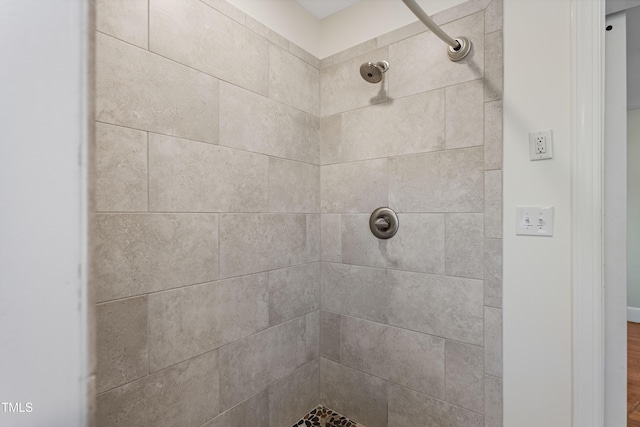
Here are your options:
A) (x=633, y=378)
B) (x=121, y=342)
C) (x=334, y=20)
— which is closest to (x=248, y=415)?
(x=121, y=342)

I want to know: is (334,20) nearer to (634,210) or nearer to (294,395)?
(294,395)

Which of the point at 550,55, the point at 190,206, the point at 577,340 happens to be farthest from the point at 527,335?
the point at 190,206

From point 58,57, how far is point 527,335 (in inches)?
55.0

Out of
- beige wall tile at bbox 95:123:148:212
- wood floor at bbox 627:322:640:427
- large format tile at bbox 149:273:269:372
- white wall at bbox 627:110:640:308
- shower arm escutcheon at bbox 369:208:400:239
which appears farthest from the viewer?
white wall at bbox 627:110:640:308

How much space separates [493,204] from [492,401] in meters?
0.77

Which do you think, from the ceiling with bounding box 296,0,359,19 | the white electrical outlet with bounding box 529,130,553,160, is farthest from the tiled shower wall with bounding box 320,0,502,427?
the ceiling with bounding box 296,0,359,19

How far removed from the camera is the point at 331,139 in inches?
63.9

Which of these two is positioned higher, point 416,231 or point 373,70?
point 373,70

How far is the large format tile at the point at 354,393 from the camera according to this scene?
1438mm

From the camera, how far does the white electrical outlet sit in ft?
3.34

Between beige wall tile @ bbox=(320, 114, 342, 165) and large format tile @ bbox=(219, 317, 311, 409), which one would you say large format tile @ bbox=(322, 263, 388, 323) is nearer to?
large format tile @ bbox=(219, 317, 311, 409)

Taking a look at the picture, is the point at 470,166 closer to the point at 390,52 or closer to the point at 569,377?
the point at 390,52

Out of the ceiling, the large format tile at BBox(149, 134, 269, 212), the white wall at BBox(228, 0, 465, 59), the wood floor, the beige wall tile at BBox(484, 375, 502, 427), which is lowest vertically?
the wood floor

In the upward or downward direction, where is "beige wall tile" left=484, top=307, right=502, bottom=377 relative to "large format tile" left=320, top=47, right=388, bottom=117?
downward
